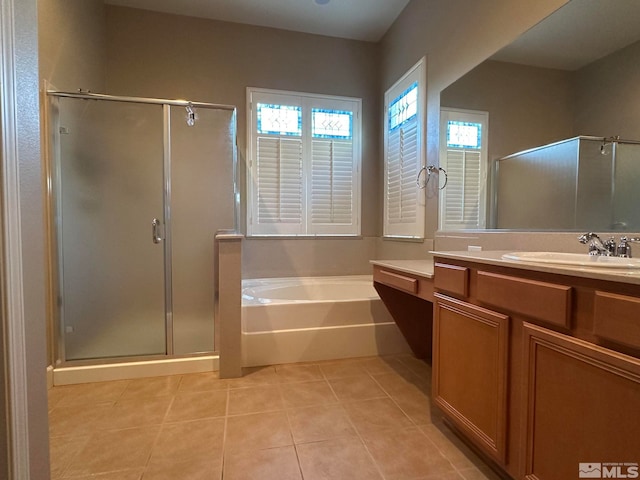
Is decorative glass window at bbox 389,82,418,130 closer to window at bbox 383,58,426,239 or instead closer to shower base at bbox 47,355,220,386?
window at bbox 383,58,426,239

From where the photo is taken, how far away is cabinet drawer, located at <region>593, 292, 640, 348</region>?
29.2 inches

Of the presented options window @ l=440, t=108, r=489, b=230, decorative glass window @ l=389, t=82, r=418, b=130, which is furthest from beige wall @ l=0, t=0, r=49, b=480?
decorative glass window @ l=389, t=82, r=418, b=130

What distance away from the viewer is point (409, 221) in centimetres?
277

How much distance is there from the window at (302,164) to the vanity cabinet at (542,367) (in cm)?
203

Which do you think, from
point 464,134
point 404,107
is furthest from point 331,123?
point 464,134

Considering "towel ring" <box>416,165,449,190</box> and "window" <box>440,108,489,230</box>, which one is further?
"towel ring" <box>416,165,449,190</box>

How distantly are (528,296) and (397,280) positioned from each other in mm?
933

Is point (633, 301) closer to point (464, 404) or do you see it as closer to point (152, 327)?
point (464, 404)

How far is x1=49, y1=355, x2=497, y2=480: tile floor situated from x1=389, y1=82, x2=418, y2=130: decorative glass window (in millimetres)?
2127

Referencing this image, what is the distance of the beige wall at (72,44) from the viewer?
194 cm

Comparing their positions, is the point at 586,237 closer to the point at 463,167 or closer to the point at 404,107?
the point at 463,167

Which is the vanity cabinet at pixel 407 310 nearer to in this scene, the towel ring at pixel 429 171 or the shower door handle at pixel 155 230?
the towel ring at pixel 429 171

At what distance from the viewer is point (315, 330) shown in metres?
2.33

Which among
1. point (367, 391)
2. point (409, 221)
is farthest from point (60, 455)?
point (409, 221)
